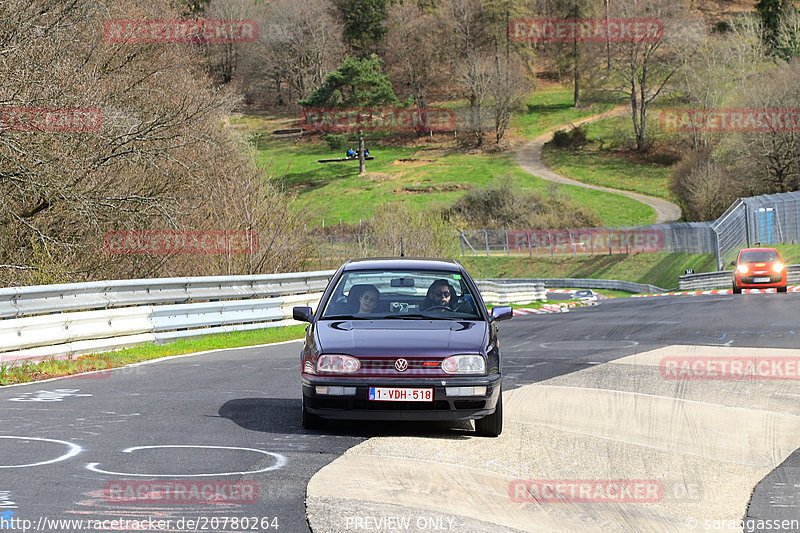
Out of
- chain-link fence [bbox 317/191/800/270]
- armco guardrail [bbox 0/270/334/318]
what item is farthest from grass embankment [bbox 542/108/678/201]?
armco guardrail [bbox 0/270/334/318]

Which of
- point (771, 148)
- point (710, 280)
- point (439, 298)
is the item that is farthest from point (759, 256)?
point (439, 298)

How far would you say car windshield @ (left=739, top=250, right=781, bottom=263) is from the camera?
111ft

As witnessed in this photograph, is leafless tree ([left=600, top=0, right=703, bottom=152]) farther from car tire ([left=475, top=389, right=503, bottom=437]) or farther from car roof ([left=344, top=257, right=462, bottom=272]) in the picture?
car tire ([left=475, top=389, right=503, bottom=437])

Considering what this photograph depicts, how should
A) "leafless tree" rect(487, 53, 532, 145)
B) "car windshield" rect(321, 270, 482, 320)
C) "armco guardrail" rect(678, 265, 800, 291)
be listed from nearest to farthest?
"car windshield" rect(321, 270, 482, 320), "armco guardrail" rect(678, 265, 800, 291), "leafless tree" rect(487, 53, 532, 145)

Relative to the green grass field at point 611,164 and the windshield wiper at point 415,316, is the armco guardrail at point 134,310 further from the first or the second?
the green grass field at point 611,164

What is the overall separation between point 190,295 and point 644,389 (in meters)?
8.75

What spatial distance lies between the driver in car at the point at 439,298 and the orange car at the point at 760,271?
27.0 meters

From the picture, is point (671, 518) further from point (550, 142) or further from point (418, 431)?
point (550, 142)

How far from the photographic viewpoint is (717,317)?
22.5 meters

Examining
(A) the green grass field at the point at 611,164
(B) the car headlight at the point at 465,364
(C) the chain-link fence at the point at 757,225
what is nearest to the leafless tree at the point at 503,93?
(A) the green grass field at the point at 611,164

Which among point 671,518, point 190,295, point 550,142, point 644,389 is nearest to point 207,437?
point 671,518

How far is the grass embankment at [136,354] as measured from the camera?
12273 millimetres

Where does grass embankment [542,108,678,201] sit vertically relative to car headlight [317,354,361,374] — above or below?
below

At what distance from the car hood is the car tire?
576mm
